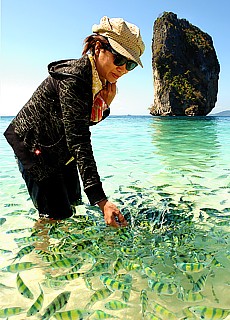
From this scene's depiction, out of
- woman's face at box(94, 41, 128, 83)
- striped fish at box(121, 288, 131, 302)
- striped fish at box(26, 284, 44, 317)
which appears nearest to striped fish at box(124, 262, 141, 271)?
striped fish at box(121, 288, 131, 302)

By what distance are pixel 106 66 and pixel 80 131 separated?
1.98 feet

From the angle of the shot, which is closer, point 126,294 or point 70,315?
point 70,315

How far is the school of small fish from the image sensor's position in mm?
2643

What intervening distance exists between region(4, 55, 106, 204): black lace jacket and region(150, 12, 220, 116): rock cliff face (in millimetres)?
79986

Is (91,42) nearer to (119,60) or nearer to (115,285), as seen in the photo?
(119,60)

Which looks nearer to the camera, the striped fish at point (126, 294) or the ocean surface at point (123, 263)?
the ocean surface at point (123, 263)

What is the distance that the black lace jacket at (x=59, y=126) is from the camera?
280 centimetres

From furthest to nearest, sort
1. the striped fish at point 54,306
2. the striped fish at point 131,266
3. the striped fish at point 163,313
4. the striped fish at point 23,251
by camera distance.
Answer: the striped fish at point 23,251, the striped fish at point 131,266, the striped fish at point 163,313, the striped fish at point 54,306

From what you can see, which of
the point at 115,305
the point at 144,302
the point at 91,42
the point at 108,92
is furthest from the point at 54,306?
the point at 91,42

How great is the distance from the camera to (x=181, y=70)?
87062 millimetres

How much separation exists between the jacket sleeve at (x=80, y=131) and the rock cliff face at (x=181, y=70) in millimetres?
80429

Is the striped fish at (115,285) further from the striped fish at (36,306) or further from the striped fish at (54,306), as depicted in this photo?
the striped fish at (36,306)

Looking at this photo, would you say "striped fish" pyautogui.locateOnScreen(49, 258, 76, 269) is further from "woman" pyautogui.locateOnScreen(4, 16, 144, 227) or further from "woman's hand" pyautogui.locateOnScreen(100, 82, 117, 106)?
"woman's hand" pyautogui.locateOnScreen(100, 82, 117, 106)

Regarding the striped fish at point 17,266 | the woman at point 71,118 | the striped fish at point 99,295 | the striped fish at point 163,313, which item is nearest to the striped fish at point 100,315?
the striped fish at point 99,295
